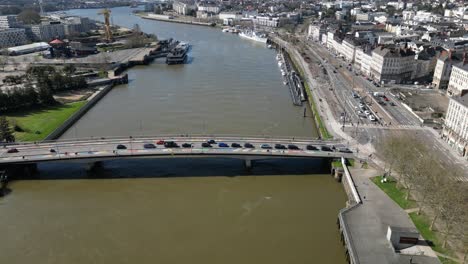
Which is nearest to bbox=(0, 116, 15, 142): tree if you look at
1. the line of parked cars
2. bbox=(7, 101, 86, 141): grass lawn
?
bbox=(7, 101, 86, 141): grass lawn

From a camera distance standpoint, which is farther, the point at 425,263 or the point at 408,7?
the point at 408,7

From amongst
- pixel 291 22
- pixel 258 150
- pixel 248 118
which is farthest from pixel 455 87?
pixel 291 22

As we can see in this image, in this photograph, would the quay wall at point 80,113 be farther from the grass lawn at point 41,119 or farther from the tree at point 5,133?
the tree at point 5,133

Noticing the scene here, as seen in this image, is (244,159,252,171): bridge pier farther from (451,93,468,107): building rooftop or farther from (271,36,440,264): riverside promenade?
(451,93,468,107): building rooftop

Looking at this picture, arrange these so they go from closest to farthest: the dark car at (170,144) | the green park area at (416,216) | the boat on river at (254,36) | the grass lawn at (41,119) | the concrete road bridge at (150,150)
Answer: the green park area at (416,216) < the concrete road bridge at (150,150) < the dark car at (170,144) < the grass lawn at (41,119) < the boat on river at (254,36)

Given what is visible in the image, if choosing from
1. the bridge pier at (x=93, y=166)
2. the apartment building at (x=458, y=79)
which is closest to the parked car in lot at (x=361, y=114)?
the apartment building at (x=458, y=79)

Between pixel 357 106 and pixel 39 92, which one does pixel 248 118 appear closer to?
pixel 357 106
